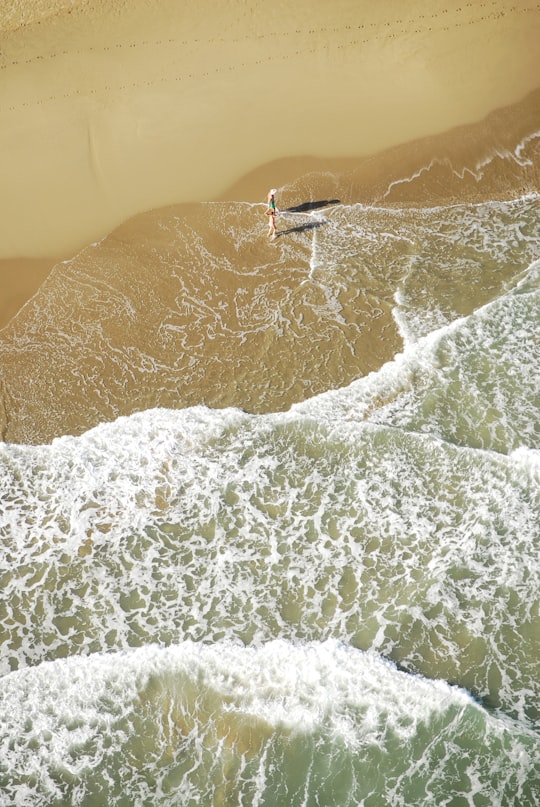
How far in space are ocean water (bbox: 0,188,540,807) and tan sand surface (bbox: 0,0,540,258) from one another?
3.42m

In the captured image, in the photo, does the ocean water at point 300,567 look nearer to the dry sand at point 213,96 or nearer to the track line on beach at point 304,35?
the dry sand at point 213,96

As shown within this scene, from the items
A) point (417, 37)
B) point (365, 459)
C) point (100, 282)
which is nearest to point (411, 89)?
point (417, 37)

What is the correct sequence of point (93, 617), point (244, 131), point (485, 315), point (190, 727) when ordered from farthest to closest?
point (244, 131), point (485, 315), point (93, 617), point (190, 727)

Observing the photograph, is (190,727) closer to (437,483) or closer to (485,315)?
(437,483)

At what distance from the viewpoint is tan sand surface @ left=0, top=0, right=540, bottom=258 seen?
17250 millimetres

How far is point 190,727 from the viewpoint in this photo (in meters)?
9.44

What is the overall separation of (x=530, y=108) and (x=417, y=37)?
3723mm

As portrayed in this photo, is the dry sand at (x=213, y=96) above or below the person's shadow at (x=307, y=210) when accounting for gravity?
above

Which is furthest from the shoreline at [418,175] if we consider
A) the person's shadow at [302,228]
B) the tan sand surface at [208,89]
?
the person's shadow at [302,228]

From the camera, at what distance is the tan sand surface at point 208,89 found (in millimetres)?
17250

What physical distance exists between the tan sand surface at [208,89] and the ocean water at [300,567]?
11.2 feet

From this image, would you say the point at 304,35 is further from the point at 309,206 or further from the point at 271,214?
the point at 271,214

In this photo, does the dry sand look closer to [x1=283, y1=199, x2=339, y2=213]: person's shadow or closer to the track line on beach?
the track line on beach

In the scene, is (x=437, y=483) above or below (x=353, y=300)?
below
